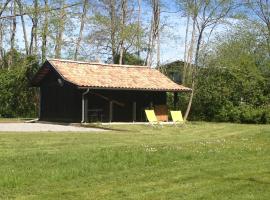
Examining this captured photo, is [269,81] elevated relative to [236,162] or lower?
elevated

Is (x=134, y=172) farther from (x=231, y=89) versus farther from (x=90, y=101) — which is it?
(x=231, y=89)

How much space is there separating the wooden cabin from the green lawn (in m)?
14.5

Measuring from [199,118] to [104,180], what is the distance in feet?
92.8

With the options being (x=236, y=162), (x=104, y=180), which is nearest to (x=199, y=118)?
(x=236, y=162)

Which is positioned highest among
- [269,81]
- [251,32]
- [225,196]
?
[251,32]

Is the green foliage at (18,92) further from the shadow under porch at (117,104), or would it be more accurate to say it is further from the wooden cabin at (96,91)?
the shadow under porch at (117,104)

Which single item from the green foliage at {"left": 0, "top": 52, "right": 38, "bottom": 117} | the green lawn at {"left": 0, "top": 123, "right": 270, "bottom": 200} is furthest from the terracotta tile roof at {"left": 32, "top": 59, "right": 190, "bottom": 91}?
the green lawn at {"left": 0, "top": 123, "right": 270, "bottom": 200}

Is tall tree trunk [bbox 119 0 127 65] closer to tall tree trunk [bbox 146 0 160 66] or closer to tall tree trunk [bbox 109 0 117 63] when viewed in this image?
tall tree trunk [bbox 109 0 117 63]

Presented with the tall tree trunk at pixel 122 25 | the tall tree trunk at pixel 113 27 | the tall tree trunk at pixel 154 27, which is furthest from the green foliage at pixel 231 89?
the tall tree trunk at pixel 113 27

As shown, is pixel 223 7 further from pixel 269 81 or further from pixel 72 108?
pixel 72 108

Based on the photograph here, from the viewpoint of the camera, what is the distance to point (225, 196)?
7.82 metres

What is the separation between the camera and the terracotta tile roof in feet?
93.8

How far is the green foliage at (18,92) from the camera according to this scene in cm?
3631

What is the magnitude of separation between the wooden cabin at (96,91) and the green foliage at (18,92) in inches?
179
